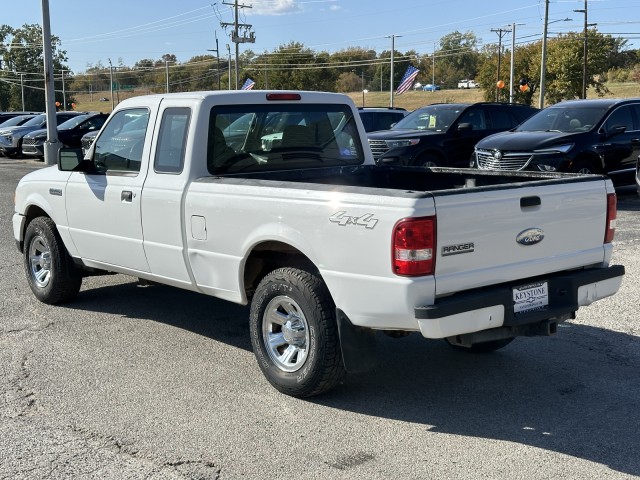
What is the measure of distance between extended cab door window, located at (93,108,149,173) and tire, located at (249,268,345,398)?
1.84 m

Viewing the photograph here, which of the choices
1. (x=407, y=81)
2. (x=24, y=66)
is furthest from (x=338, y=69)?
(x=407, y=81)

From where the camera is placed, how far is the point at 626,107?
14320 millimetres

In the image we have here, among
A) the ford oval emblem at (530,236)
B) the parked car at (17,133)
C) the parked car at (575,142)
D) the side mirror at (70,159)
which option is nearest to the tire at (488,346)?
the ford oval emblem at (530,236)

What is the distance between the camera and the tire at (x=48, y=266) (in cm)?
721

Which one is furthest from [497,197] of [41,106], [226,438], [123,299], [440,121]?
[41,106]

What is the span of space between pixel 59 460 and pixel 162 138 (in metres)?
2.74

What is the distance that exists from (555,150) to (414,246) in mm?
9833

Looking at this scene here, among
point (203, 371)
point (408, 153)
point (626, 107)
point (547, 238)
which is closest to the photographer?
point (547, 238)

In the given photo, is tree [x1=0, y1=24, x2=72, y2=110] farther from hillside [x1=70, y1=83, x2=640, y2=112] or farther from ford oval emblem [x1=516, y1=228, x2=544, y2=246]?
ford oval emblem [x1=516, y1=228, x2=544, y2=246]

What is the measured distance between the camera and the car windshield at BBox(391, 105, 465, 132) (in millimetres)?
16391

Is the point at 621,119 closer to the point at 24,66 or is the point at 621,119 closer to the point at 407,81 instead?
the point at 407,81

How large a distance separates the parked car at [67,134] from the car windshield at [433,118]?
544 inches

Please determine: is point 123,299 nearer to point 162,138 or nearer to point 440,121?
point 162,138

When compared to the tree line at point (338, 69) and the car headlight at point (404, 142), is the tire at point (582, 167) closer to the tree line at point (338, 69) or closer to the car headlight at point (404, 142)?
the car headlight at point (404, 142)
